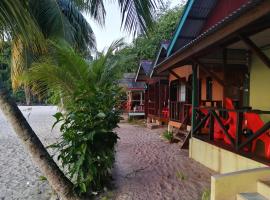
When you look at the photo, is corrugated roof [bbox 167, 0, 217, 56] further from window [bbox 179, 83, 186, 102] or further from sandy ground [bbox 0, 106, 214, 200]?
sandy ground [bbox 0, 106, 214, 200]

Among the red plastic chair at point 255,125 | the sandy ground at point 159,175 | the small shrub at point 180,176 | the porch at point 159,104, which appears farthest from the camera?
the porch at point 159,104

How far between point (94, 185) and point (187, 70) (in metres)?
7.52

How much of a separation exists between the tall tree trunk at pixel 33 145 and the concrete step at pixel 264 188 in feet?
9.08

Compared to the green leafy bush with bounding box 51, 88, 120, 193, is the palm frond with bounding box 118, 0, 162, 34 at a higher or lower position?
higher

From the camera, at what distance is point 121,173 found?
602cm

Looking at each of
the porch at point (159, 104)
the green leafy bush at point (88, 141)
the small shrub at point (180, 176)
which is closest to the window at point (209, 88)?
the porch at point (159, 104)

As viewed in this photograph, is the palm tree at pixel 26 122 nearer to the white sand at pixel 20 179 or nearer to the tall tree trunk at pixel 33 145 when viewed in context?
the tall tree trunk at pixel 33 145

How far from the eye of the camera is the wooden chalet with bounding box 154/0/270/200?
374 cm

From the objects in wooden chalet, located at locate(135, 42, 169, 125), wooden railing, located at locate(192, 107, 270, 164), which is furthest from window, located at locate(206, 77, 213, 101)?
wooden chalet, located at locate(135, 42, 169, 125)

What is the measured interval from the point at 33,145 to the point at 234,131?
154 inches

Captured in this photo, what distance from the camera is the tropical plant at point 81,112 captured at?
16.0 ft

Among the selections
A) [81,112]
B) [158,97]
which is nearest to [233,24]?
[81,112]

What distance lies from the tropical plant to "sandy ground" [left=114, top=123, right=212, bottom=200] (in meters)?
0.63

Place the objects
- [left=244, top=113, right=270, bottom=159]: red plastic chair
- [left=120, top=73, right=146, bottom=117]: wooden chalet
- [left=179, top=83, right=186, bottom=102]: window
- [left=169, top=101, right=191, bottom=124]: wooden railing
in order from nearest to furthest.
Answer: [left=244, top=113, right=270, bottom=159]: red plastic chair, [left=169, top=101, right=191, bottom=124]: wooden railing, [left=179, top=83, right=186, bottom=102]: window, [left=120, top=73, right=146, bottom=117]: wooden chalet
